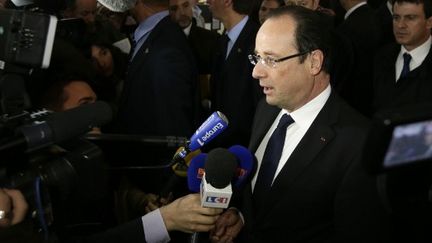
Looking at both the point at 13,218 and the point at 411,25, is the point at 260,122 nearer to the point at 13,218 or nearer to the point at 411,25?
the point at 13,218

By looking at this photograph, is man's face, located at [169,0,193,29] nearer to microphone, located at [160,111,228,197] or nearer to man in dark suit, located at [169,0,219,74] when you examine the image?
man in dark suit, located at [169,0,219,74]

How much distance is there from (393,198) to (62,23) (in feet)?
4.04

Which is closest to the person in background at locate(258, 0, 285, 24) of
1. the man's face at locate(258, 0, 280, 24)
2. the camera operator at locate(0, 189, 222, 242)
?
the man's face at locate(258, 0, 280, 24)

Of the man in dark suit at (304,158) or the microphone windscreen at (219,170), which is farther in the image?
the man in dark suit at (304,158)

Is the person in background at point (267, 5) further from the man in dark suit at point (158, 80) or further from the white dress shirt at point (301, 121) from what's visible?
the white dress shirt at point (301, 121)

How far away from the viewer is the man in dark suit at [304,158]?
1299 millimetres

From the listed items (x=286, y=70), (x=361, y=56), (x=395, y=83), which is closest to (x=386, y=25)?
(x=361, y=56)

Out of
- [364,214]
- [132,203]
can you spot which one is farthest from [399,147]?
[132,203]

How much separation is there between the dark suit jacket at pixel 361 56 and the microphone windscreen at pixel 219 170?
80.5 inches

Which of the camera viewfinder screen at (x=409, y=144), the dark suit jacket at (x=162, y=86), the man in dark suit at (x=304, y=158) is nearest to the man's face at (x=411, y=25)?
the dark suit jacket at (x=162, y=86)

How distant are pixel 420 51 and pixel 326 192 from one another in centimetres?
191

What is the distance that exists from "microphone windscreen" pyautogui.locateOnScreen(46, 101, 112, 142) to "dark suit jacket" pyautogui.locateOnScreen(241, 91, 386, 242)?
0.65 metres

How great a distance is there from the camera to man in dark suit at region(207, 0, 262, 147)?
2.67 metres

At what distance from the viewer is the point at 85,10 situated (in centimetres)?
271
